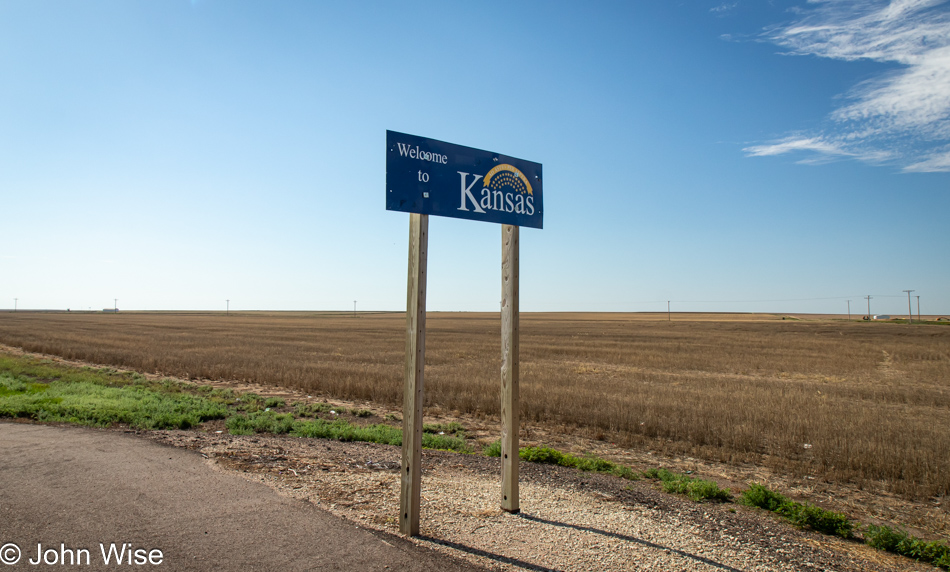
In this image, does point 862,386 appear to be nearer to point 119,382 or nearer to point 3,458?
point 3,458

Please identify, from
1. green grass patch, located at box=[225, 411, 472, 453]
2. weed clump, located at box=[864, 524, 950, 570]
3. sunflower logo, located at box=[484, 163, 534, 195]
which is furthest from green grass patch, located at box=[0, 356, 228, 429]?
weed clump, located at box=[864, 524, 950, 570]

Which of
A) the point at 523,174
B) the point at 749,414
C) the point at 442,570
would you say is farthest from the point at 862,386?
the point at 442,570

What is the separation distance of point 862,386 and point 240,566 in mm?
22441

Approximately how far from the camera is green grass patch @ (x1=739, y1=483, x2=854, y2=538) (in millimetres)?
5520

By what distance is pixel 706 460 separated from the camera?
9641 millimetres

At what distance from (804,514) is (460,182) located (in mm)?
5049

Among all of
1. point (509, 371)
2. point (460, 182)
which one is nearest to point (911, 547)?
point (509, 371)

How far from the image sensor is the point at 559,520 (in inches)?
201

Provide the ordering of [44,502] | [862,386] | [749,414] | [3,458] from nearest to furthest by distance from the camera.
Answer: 1. [44,502]
2. [3,458]
3. [749,414]
4. [862,386]

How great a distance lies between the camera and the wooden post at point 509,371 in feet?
17.3

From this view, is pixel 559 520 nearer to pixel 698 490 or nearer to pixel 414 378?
pixel 414 378

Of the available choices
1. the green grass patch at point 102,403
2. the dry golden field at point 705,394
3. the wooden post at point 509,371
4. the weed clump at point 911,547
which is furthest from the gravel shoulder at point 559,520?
the dry golden field at point 705,394

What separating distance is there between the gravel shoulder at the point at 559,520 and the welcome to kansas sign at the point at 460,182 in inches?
114

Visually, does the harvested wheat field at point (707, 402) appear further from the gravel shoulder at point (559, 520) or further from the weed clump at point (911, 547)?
the gravel shoulder at point (559, 520)
